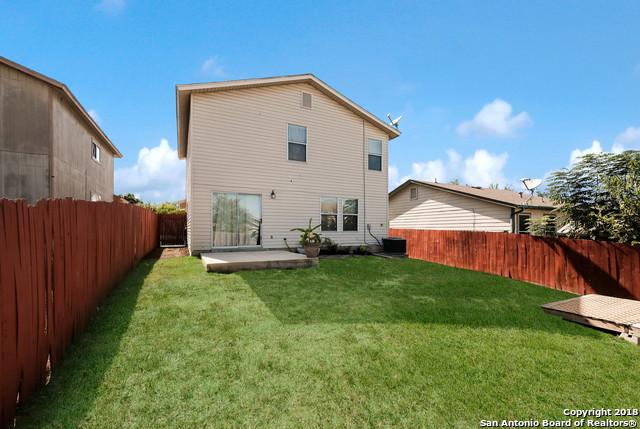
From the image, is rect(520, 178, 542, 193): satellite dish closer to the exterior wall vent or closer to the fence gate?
the exterior wall vent

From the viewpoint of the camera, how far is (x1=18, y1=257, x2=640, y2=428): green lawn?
7.25 ft

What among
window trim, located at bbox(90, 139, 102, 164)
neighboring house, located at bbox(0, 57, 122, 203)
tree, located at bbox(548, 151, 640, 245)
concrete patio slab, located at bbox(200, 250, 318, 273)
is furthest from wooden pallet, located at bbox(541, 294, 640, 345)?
window trim, located at bbox(90, 139, 102, 164)

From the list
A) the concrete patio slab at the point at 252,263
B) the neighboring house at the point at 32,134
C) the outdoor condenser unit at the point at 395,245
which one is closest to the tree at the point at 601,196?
the outdoor condenser unit at the point at 395,245

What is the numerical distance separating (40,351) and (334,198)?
32.0ft

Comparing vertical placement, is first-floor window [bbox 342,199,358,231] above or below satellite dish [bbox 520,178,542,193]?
below

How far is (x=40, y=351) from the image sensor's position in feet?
7.84

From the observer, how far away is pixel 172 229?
51.1 ft

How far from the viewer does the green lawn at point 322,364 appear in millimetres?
2211

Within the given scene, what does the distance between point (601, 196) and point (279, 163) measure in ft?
29.7

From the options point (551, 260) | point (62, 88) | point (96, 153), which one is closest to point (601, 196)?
point (551, 260)

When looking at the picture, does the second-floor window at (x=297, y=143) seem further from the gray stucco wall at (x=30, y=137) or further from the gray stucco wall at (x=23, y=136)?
the gray stucco wall at (x=23, y=136)

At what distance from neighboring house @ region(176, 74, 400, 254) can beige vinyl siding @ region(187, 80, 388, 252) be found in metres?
0.03

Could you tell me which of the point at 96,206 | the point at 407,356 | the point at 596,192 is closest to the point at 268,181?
the point at 96,206

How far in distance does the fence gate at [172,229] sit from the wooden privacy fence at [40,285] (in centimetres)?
1213
